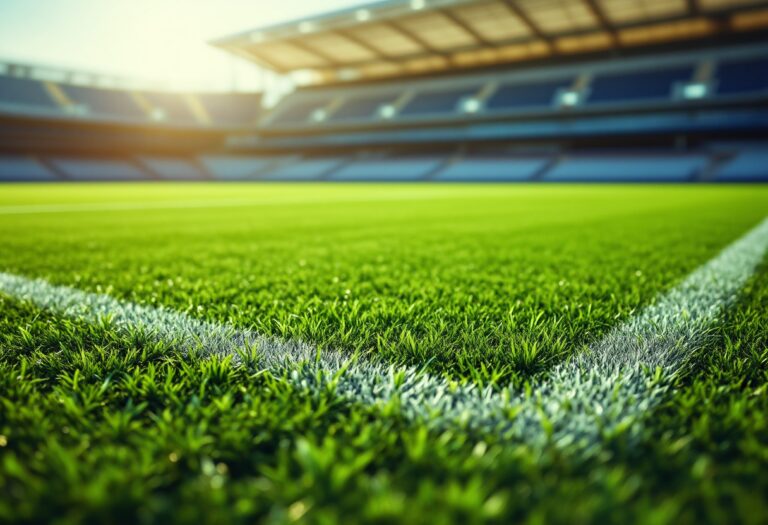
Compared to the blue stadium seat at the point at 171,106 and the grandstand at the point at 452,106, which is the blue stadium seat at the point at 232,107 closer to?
the grandstand at the point at 452,106

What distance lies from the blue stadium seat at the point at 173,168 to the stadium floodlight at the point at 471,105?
21.0 metres

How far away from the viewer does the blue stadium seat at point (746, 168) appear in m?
23.2

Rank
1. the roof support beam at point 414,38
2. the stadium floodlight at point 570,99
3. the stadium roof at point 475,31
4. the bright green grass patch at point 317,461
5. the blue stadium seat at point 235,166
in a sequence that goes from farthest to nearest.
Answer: the blue stadium seat at point 235,166, the stadium floodlight at point 570,99, the roof support beam at point 414,38, the stadium roof at point 475,31, the bright green grass patch at point 317,461

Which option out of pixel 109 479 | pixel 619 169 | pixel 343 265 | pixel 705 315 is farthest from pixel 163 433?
pixel 619 169

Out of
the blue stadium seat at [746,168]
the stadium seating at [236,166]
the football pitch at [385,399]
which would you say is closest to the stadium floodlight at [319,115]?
the stadium seating at [236,166]

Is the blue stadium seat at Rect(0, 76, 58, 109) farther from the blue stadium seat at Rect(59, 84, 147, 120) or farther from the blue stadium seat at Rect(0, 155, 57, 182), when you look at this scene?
the blue stadium seat at Rect(0, 155, 57, 182)

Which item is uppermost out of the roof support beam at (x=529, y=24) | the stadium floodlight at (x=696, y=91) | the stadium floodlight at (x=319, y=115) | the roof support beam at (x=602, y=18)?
the roof support beam at (x=529, y=24)

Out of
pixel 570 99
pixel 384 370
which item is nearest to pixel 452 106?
pixel 570 99

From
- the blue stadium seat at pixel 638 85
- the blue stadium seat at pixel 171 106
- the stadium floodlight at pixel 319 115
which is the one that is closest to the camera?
the blue stadium seat at pixel 638 85

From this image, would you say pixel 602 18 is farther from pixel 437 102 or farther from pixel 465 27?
pixel 437 102

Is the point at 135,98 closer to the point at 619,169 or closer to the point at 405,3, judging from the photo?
the point at 405,3

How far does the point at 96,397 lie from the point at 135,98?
42.5m

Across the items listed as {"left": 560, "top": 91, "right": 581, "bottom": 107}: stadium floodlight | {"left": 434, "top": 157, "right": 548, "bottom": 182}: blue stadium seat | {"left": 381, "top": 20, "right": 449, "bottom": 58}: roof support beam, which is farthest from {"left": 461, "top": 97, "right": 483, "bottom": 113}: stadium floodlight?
{"left": 560, "top": 91, "right": 581, "bottom": 107}: stadium floodlight

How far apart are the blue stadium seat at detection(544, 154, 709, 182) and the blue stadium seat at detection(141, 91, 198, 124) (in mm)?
27482
